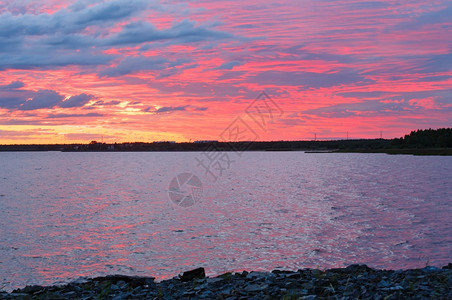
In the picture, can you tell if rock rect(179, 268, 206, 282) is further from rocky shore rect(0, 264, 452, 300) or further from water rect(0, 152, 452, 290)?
water rect(0, 152, 452, 290)

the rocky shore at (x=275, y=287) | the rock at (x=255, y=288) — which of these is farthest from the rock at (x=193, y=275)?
the rock at (x=255, y=288)

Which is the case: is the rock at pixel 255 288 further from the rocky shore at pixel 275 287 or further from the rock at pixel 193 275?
the rock at pixel 193 275

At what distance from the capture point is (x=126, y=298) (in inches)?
601

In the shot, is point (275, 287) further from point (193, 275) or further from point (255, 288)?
point (193, 275)

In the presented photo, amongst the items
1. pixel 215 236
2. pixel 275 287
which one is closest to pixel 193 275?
pixel 275 287

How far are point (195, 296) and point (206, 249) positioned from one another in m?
14.5

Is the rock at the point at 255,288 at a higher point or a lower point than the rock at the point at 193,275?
higher

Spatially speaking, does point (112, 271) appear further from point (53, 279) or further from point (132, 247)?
point (132, 247)

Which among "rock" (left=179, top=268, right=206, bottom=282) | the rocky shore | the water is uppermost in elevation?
the rocky shore

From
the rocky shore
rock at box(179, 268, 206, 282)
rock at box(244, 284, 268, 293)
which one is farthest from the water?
rock at box(244, 284, 268, 293)

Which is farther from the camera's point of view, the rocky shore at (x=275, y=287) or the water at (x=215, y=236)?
the water at (x=215, y=236)

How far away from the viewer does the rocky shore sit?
14.0 m

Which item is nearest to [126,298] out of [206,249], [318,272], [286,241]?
[318,272]

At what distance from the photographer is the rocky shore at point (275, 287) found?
551 inches
